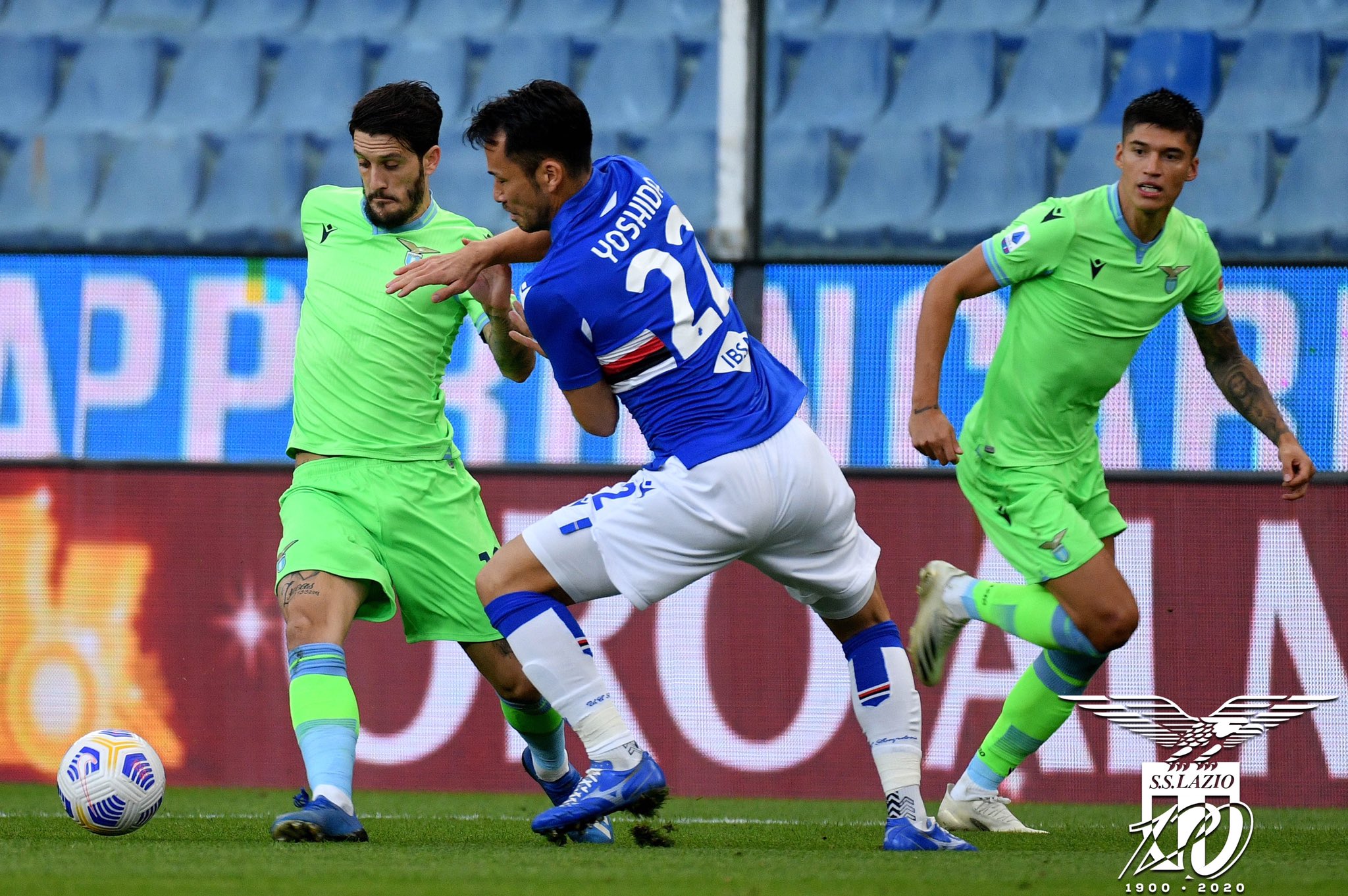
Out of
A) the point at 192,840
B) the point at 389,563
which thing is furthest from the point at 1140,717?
the point at 192,840

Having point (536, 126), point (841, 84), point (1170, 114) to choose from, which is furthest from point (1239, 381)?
point (841, 84)

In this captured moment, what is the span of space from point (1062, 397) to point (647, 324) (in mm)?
1524

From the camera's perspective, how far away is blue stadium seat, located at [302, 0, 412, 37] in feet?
27.1

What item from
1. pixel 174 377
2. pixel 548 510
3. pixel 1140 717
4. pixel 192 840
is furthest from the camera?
pixel 174 377

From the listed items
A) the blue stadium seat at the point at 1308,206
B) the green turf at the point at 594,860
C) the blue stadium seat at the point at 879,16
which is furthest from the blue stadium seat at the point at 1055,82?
the green turf at the point at 594,860

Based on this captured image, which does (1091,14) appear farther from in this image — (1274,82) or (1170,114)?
(1170,114)

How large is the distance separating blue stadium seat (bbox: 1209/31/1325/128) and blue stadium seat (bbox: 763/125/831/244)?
1.79m

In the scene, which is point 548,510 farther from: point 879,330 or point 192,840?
point 192,840

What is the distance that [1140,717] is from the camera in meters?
3.91

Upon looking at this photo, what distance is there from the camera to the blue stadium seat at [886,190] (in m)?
7.59

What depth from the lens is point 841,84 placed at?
7.88 m

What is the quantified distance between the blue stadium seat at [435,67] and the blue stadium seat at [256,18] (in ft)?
1.74

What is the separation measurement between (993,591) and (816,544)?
99cm

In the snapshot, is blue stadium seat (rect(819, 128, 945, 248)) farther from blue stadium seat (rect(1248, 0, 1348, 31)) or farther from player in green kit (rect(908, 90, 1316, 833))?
player in green kit (rect(908, 90, 1316, 833))
